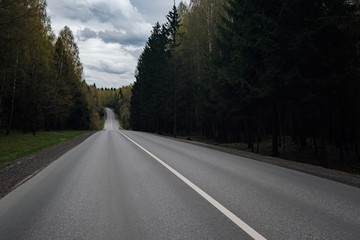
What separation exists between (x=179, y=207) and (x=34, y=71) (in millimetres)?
30603

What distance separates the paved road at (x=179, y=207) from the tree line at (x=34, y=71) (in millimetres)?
10608

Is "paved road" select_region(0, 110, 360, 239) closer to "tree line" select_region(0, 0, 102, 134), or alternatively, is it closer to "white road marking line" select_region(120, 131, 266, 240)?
"white road marking line" select_region(120, 131, 266, 240)

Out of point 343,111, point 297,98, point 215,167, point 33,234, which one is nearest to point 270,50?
point 297,98

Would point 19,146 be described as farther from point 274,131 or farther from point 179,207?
point 274,131

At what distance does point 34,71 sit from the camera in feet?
94.7

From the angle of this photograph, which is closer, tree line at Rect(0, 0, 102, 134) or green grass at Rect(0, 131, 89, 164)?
green grass at Rect(0, 131, 89, 164)

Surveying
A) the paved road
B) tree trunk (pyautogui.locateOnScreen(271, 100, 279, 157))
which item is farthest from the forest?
the paved road

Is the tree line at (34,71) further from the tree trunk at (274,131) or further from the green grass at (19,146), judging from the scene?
the tree trunk at (274,131)

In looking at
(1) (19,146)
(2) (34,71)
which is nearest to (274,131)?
(1) (19,146)

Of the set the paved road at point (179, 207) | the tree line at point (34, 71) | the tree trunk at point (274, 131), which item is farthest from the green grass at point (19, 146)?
the tree trunk at point (274, 131)

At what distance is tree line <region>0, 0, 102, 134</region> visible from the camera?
44.7 ft

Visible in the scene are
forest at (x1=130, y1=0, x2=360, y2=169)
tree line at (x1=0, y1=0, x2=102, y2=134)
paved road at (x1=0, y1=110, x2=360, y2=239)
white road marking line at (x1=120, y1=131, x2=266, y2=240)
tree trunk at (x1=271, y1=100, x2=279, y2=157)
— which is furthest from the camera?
tree trunk at (x1=271, y1=100, x2=279, y2=157)

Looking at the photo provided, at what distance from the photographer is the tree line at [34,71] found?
13633 mm

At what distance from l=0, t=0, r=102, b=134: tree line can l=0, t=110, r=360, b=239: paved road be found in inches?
418
